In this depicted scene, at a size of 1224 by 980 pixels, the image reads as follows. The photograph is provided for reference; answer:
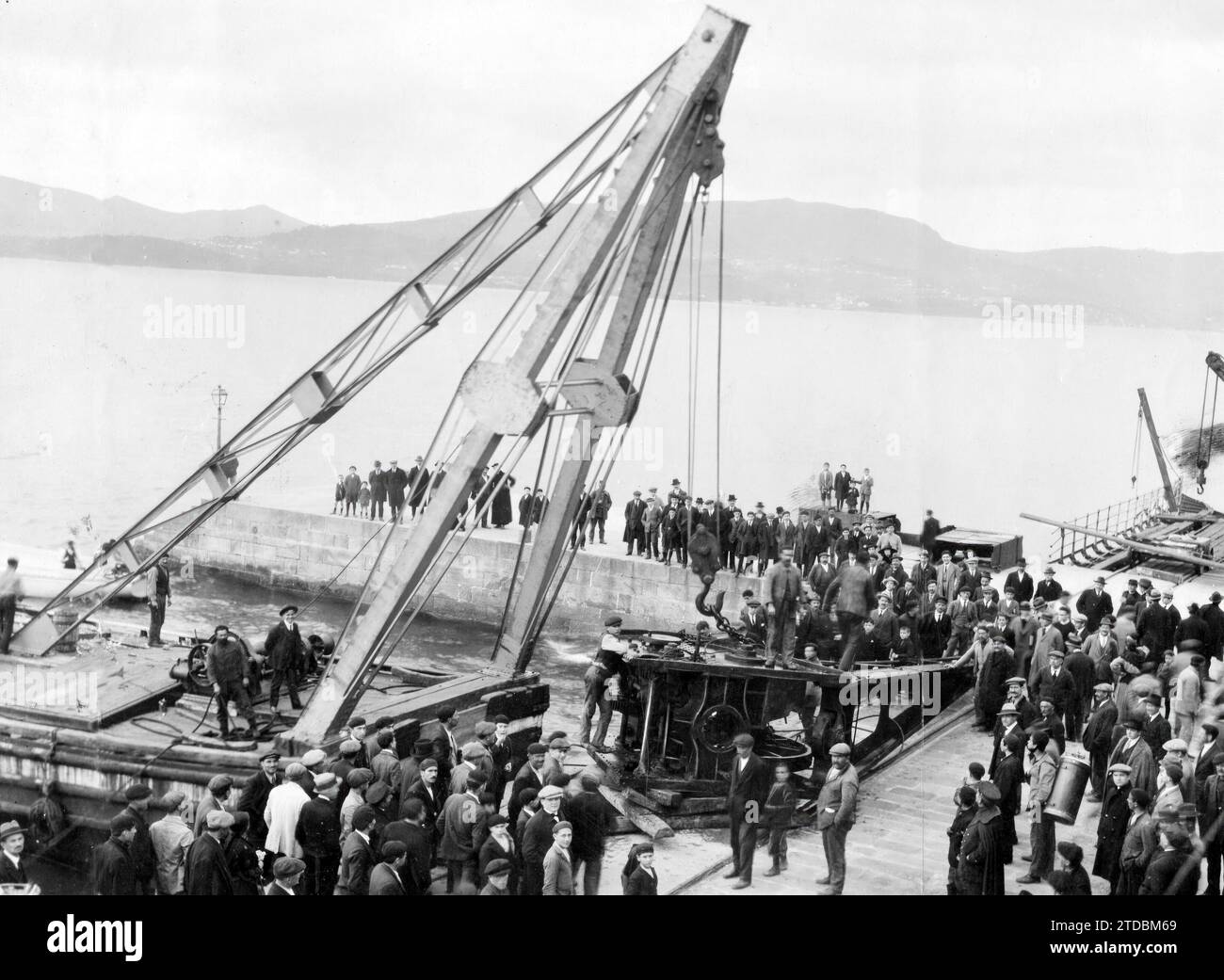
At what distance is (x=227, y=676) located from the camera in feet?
36.2

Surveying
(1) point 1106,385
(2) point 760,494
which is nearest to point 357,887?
(2) point 760,494

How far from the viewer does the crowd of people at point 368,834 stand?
8.06m

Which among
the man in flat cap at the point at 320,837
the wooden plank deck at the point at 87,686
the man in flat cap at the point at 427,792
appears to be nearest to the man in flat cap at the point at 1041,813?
the man in flat cap at the point at 427,792

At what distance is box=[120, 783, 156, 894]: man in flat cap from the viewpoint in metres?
8.30

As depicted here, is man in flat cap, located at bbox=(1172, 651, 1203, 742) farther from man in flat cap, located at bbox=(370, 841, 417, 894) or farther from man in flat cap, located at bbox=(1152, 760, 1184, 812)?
man in flat cap, located at bbox=(370, 841, 417, 894)

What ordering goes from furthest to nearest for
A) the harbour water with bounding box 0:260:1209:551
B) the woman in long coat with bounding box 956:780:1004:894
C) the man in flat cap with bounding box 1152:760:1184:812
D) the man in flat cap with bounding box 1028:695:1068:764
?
the harbour water with bounding box 0:260:1209:551, the man in flat cap with bounding box 1028:695:1068:764, the woman in long coat with bounding box 956:780:1004:894, the man in flat cap with bounding box 1152:760:1184:812

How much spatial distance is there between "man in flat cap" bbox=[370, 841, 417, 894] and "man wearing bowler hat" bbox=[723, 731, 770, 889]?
3056 mm

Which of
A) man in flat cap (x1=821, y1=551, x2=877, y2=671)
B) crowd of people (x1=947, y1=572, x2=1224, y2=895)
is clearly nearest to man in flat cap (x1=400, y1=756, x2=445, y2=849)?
crowd of people (x1=947, y1=572, x2=1224, y2=895)

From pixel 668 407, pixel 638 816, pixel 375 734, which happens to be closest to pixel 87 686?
pixel 375 734

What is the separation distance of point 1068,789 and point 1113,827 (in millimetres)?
570

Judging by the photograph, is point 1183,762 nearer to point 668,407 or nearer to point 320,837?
point 320,837

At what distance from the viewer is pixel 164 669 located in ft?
40.9

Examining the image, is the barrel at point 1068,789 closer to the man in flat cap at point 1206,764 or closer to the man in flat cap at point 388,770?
the man in flat cap at point 1206,764

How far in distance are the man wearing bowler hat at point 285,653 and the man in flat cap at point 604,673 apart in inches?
114
